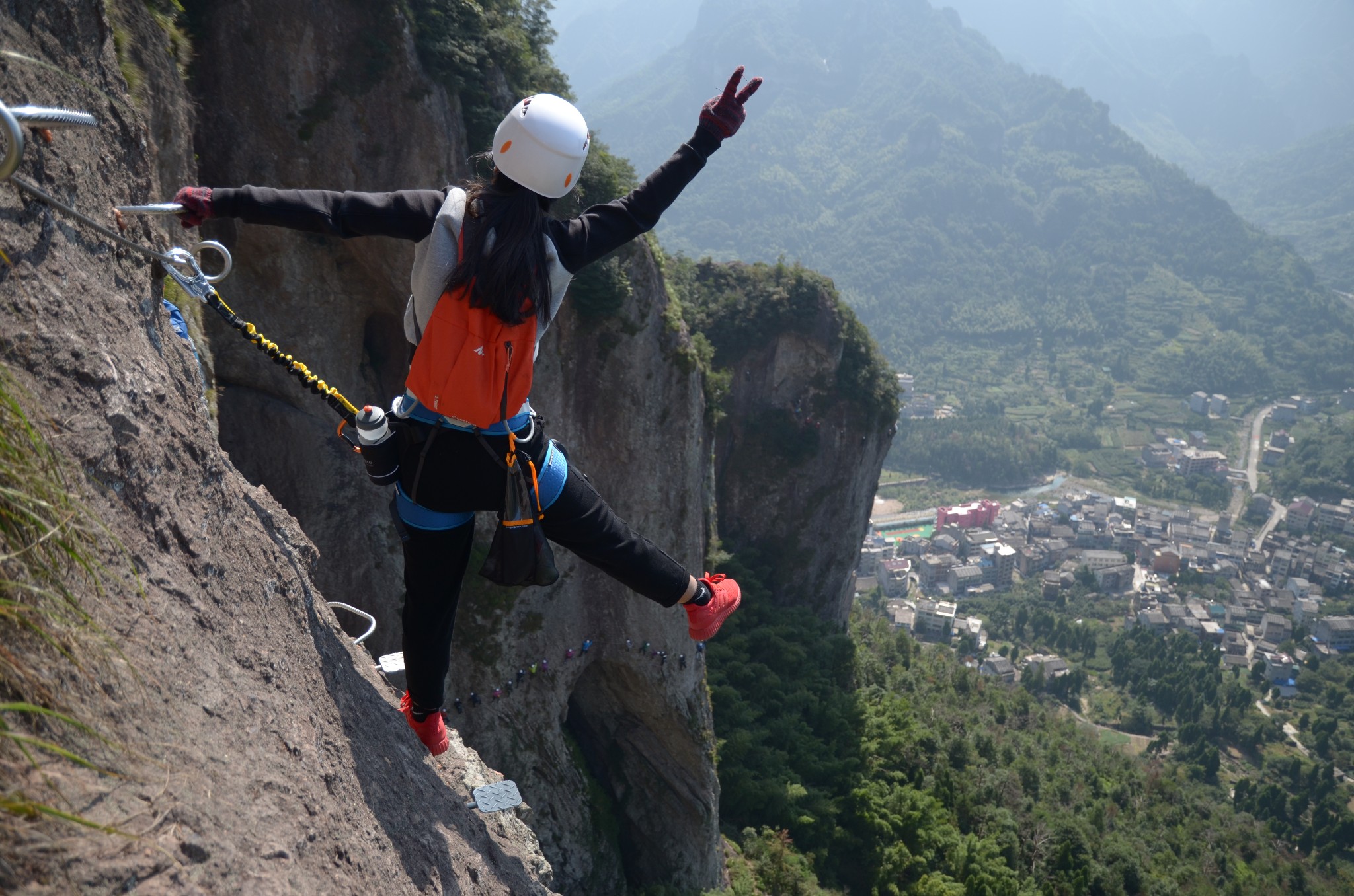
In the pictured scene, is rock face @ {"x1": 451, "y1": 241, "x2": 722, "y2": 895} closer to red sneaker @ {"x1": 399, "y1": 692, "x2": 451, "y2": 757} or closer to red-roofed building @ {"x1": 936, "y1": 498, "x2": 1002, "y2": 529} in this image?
red sneaker @ {"x1": 399, "y1": 692, "x2": 451, "y2": 757}

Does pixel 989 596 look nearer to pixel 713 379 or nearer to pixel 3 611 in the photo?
pixel 713 379

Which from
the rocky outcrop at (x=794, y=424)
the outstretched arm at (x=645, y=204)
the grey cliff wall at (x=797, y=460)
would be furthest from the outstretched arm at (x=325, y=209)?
the rocky outcrop at (x=794, y=424)

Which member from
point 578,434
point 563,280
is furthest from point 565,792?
point 563,280

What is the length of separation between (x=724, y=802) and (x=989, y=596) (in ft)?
215

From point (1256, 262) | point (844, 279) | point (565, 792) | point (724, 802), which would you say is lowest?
point (724, 802)

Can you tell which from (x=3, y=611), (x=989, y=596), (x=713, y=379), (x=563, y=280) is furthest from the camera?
(x=989, y=596)

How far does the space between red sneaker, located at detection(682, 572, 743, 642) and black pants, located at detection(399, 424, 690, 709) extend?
231 mm

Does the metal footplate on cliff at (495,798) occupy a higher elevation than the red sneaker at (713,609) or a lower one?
lower

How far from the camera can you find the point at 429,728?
4535 millimetres

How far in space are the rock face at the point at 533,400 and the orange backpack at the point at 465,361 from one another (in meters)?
7.18

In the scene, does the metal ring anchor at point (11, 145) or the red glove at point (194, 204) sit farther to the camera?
the red glove at point (194, 204)

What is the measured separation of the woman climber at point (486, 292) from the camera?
345cm

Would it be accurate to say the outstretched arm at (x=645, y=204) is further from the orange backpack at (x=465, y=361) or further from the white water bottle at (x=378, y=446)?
the white water bottle at (x=378, y=446)

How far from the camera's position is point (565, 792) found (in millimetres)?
13586
